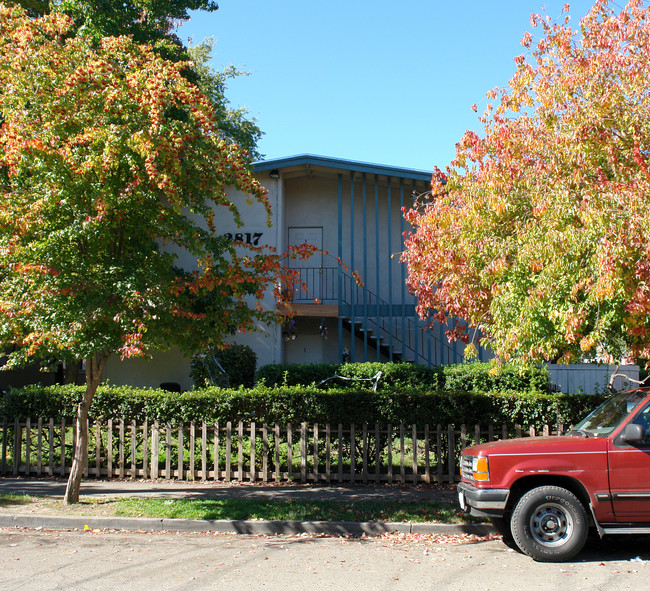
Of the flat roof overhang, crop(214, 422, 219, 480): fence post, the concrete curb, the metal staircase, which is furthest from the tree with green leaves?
the concrete curb

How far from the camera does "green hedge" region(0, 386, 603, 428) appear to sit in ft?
35.4

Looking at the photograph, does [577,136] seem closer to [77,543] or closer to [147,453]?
[77,543]

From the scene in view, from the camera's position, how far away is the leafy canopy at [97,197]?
8203 mm

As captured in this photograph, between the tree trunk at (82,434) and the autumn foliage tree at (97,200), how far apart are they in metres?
0.02

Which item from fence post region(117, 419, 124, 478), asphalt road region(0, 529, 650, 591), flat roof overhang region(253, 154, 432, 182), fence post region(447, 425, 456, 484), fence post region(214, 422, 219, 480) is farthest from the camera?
flat roof overhang region(253, 154, 432, 182)

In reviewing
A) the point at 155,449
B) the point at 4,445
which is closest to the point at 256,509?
the point at 155,449

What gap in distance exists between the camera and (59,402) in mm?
12078

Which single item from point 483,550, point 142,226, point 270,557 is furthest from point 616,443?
point 142,226

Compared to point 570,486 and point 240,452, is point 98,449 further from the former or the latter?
point 570,486

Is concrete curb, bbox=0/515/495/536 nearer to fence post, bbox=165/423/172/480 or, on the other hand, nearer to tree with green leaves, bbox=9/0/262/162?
fence post, bbox=165/423/172/480

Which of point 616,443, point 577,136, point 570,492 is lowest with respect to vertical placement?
point 570,492

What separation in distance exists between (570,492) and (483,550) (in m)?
1.24

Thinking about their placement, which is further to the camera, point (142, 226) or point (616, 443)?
point (142, 226)

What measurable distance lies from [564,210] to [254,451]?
6334 mm
